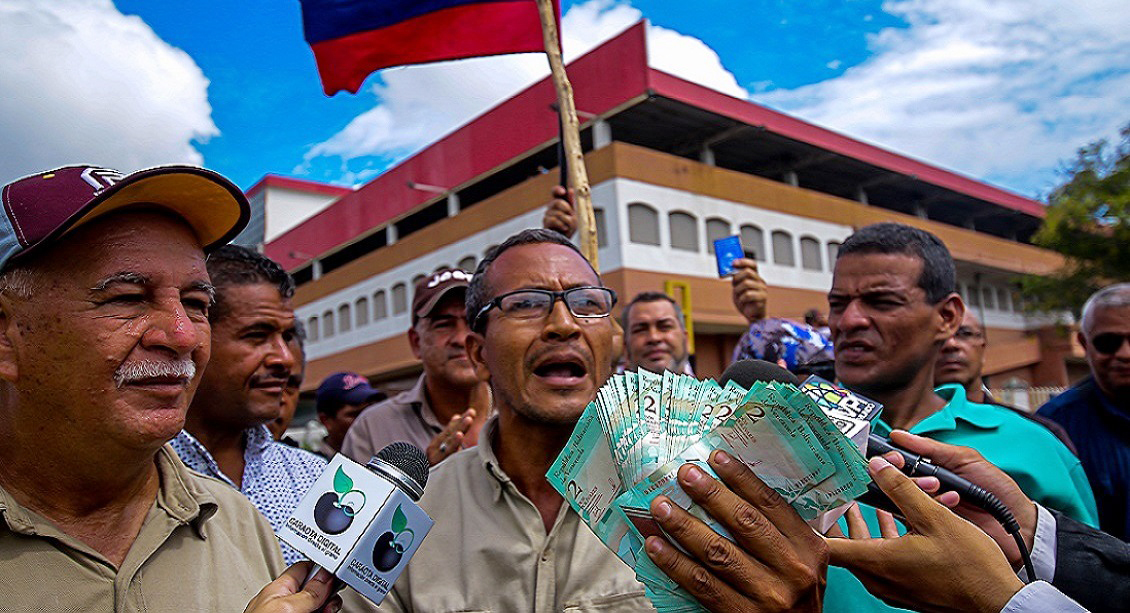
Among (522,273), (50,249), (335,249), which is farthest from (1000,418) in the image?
(335,249)

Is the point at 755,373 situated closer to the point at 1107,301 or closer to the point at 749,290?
the point at 749,290

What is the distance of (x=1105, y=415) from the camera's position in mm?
3861

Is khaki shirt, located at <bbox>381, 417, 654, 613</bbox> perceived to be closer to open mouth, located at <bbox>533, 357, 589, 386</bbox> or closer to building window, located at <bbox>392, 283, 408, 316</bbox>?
open mouth, located at <bbox>533, 357, 589, 386</bbox>

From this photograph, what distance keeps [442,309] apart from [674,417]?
9.92 ft

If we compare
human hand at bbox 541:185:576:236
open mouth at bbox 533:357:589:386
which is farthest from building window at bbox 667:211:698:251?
open mouth at bbox 533:357:589:386

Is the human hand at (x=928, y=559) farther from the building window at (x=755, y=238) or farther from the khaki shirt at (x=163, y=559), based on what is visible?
the building window at (x=755, y=238)

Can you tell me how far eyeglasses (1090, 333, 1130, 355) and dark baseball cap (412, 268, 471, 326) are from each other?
3326 mm

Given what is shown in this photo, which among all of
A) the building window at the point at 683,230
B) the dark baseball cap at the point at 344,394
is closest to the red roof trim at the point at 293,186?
the building window at the point at 683,230

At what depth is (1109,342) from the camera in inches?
157

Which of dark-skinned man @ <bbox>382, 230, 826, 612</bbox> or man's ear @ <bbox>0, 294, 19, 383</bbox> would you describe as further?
dark-skinned man @ <bbox>382, 230, 826, 612</bbox>

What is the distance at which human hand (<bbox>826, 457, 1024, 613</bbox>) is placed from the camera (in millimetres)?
1486

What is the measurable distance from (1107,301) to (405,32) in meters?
4.48

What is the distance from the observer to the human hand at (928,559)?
1.49 meters

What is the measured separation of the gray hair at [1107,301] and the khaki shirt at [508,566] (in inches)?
131
